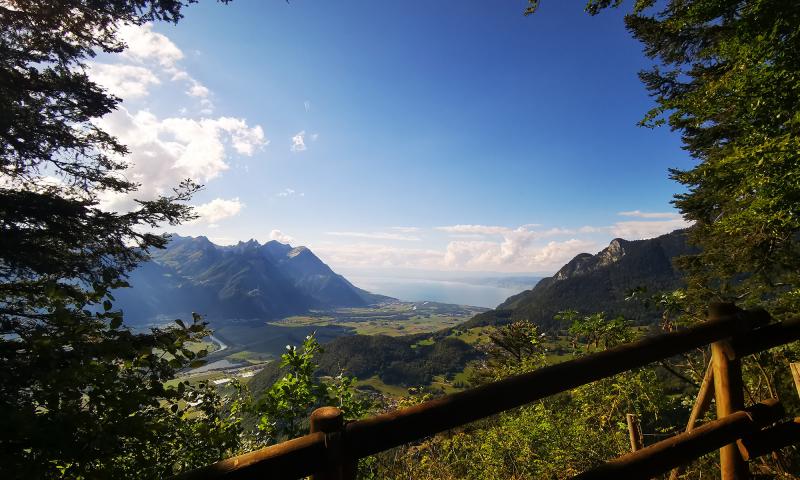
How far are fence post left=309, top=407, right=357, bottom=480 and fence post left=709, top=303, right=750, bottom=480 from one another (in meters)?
3.28

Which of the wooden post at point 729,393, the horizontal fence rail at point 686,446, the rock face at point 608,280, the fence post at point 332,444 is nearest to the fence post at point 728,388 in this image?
the wooden post at point 729,393

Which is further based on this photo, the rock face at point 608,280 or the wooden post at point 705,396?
the rock face at point 608,280

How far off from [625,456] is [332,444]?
2143 millimetres

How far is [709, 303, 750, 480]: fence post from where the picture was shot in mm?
3188

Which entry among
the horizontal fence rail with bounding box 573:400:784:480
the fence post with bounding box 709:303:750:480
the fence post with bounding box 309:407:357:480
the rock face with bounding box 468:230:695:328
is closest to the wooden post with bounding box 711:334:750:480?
the fence post with bounding box 709:303:750:480

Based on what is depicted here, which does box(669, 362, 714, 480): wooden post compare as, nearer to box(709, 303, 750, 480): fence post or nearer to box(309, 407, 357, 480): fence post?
box(709, 303, 750, 480): fence post

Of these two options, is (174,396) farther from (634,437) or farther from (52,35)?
(52,35)

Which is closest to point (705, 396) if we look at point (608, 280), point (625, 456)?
point (625, 456)

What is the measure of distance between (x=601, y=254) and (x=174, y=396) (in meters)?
219

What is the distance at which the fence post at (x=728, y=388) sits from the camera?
10.5 feet

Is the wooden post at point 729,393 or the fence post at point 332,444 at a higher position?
the fence post at point 332,444

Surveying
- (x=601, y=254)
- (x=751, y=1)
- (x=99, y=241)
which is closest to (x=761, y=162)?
(x=751, y=1)

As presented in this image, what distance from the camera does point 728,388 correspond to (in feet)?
10.5

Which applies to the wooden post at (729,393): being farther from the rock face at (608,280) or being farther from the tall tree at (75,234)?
the rock face at (608,280)
